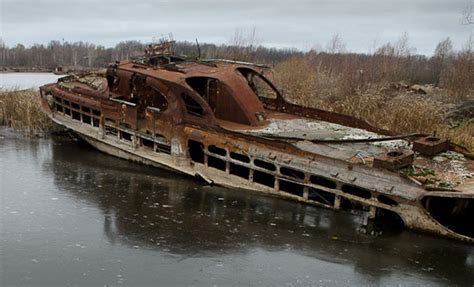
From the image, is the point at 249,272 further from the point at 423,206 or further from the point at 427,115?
the point at 427,115

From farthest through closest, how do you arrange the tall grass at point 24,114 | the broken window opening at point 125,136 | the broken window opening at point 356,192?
the tall grass at point 24,114 < the broken window opening at point 125,136 < the broken window opening at point 356,192

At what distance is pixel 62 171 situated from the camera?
1094 cm

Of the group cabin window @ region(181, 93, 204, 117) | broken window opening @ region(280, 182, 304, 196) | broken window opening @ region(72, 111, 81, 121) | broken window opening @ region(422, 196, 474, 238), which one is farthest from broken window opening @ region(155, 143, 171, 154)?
broken window opening @ region(422, 196, 474, 238)

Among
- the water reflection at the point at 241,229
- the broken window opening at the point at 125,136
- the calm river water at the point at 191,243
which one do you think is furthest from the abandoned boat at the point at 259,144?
the calm river water at the point at 191,243

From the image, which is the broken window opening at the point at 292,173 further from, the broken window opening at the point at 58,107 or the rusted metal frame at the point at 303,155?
the broken window opening at the point at 58,107

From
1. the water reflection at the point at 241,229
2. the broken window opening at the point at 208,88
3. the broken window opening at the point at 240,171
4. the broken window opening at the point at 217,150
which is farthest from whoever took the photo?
the broken window opening at the point at 208,88

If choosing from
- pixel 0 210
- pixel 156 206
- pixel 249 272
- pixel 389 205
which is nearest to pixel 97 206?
A: pixel 156 206

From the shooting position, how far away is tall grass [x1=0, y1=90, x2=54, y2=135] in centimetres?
1478

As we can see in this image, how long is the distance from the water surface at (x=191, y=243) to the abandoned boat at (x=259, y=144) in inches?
19.8

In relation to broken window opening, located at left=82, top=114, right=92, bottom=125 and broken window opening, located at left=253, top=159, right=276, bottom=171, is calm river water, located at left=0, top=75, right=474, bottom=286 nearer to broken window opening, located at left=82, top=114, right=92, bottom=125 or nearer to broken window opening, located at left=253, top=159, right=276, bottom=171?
broken window opening, located at left=253, top=159, right=276, bottom=171

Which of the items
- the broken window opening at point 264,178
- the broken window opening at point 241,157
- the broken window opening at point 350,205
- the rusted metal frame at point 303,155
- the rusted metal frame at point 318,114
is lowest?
the broken window opening at point 350,205

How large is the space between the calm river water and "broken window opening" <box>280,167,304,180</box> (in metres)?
0.53

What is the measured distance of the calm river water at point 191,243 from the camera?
20.4ft

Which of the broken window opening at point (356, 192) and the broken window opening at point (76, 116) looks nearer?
the broken window opening at point (356, 192)
